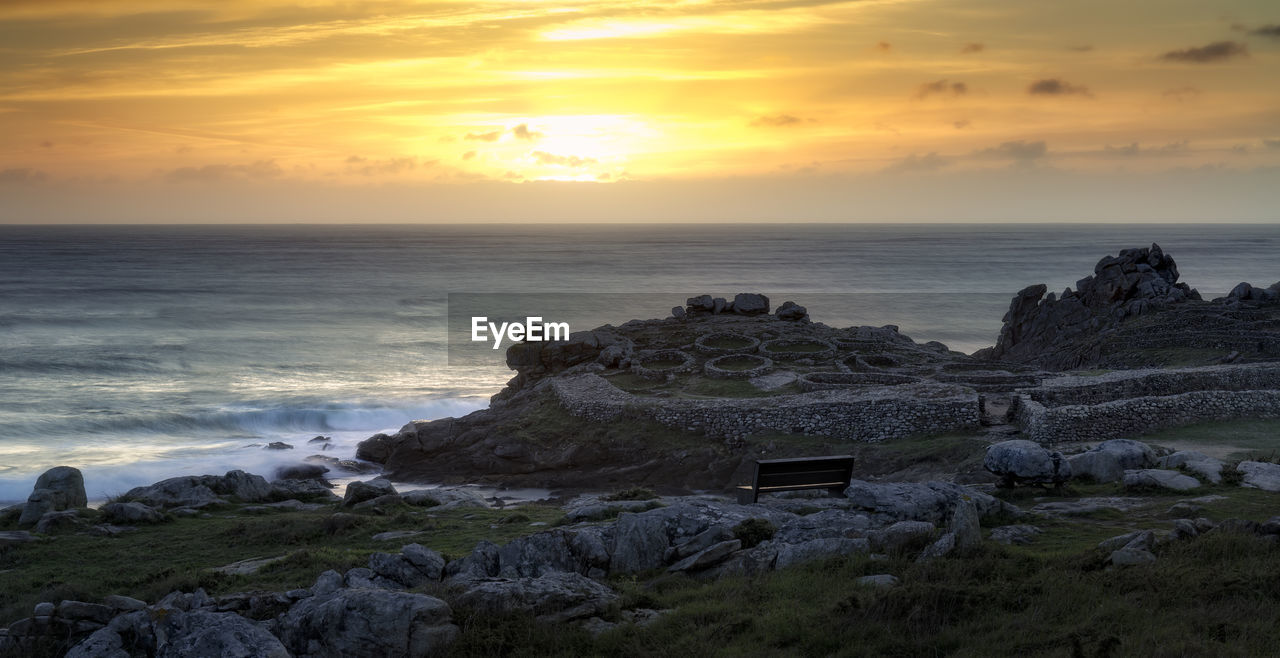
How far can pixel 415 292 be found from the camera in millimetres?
143000

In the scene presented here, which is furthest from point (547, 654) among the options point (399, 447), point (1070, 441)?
point (399, 447)

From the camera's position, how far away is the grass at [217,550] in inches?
656

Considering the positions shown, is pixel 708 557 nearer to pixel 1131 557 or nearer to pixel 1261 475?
pixel 1131 557

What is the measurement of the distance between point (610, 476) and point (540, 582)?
22.1 metres

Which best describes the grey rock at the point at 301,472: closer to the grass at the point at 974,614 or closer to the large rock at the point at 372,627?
the large rock at the point at 372,627

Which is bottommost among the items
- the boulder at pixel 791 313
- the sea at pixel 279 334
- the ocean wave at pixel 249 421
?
the ocean wave at pixel 249 421

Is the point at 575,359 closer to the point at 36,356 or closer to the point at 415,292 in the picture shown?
the point at 36,356

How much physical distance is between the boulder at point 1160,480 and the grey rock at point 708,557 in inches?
391

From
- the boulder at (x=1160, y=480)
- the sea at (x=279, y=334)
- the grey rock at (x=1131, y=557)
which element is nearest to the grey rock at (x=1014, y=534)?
the grey rock at (x=1131, y=557)

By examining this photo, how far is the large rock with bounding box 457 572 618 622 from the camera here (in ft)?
37.3

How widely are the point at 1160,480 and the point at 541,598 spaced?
1408cm

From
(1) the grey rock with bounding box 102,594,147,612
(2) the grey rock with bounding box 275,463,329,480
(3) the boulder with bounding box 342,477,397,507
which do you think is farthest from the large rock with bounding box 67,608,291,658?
(2) the grey rock with bounding box 275,463,329,480

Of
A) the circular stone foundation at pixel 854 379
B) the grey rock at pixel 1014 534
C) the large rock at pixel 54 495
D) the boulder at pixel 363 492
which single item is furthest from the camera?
the circular stone foundation at pixel 854 379

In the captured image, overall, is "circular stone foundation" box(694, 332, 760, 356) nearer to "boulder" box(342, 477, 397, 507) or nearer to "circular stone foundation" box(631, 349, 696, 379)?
"circular stone foundation" box(631, 349, 696, 379)
